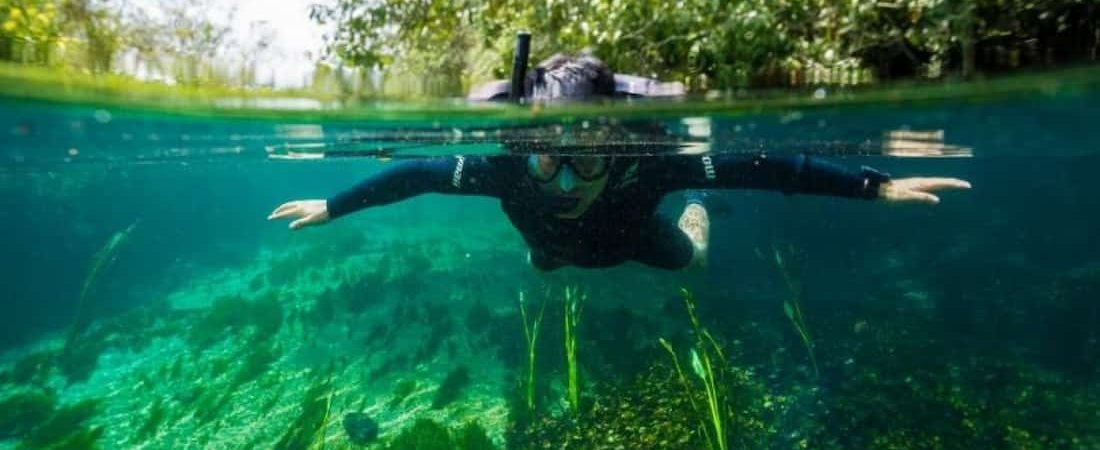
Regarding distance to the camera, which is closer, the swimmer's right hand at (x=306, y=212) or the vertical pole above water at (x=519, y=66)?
the vertical pole above water at (x=519, y=66)

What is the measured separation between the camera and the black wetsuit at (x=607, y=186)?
6.26 meters

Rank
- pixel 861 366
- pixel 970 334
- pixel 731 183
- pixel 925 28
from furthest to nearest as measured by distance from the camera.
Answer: pixel 970 334
pixel 861 366
pixel 731 183
pixel 925 28

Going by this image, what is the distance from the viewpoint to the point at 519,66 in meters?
5.97

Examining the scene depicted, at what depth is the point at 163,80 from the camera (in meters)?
6.32

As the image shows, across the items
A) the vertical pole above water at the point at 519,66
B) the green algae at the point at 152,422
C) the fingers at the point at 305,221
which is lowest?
the green algae at the point at 152,422

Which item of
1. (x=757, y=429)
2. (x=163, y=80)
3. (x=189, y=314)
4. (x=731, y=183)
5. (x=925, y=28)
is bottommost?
(x=189, y=314)

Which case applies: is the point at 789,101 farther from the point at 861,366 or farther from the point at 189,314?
the point at 189,314

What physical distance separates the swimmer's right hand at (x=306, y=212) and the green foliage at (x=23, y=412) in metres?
9.72

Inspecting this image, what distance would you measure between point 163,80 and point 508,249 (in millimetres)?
14656

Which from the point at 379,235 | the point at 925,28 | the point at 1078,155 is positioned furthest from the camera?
the point at 379,235

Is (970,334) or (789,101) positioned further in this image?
(970,334)

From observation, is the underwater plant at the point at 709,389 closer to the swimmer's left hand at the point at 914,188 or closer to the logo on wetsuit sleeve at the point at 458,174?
the swimmer's left hand at the point at 914,188

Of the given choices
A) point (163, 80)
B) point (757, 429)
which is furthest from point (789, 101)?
point (163, 80)

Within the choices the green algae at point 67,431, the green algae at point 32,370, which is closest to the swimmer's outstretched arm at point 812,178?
the green algae at point 67,431
